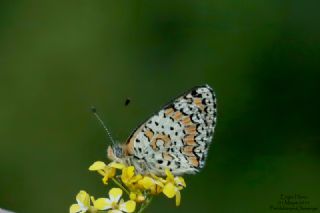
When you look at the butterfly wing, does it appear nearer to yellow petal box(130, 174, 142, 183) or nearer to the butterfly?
the butterfly

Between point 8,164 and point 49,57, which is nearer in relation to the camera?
point 8,164

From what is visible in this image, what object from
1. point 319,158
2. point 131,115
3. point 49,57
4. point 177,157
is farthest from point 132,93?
point 177,157

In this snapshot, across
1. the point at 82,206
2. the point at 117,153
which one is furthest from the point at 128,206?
the point at 117,153

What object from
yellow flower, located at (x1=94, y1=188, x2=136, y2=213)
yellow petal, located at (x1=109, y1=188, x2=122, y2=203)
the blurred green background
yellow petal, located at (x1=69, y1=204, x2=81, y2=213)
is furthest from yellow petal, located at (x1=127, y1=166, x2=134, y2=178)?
the blurred green background

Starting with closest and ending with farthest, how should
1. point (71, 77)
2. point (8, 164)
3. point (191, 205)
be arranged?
1. point (191, 205)
2. point (8, 164)
3. point (71, 77)

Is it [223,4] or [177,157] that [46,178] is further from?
[177,157]

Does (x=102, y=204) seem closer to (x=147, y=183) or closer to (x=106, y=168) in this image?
(x=147, y=183)

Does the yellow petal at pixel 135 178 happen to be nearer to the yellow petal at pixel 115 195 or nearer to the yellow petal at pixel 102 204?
the yellow petal at pixel 115 195
